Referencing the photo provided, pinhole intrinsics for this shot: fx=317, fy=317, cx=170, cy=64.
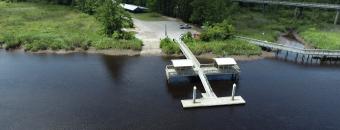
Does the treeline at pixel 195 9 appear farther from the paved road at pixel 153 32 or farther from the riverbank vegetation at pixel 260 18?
the paved road at pixel 153 32

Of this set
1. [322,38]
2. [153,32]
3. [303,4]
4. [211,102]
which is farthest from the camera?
[303,4]

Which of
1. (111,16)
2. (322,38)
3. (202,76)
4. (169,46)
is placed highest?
(111,16)

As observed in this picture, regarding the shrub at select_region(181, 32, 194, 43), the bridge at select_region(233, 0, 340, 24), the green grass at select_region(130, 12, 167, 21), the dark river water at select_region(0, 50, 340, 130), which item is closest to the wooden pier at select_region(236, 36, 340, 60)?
the dark river water at select_region(0, 50, 340, 130)

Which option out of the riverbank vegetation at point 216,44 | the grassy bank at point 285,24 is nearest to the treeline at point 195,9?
the grassy bank at point 285,24

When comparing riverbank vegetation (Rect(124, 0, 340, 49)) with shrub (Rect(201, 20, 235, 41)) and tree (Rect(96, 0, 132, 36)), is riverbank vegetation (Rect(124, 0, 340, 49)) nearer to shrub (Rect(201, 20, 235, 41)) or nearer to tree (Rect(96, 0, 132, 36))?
shrub (Rect(201, 20, 235, 41))

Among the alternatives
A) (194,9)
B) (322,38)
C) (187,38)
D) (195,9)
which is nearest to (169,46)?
(187,38)

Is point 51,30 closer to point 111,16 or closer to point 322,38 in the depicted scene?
point 111,16
